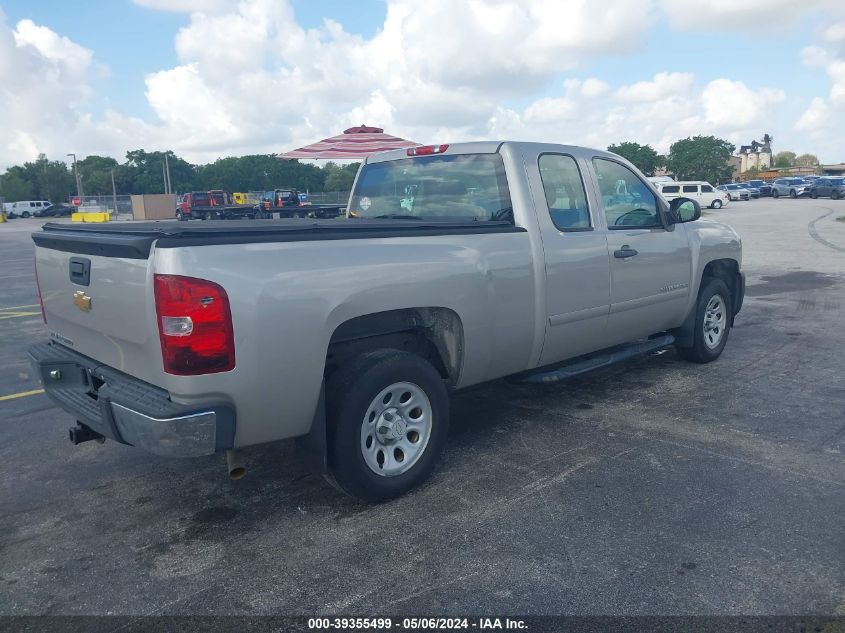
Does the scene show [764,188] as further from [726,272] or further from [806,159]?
[806,159]

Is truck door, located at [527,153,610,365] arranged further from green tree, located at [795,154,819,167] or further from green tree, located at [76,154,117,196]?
green tree, located at [795,154,819,167]

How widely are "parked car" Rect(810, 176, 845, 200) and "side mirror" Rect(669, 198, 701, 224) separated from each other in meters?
55.2

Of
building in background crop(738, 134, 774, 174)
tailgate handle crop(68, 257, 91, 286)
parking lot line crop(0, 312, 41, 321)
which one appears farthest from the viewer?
building in background crop(738, 134, 774, 174)

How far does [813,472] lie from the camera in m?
4.01

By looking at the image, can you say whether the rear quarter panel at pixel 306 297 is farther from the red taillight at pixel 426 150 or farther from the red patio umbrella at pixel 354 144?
the red patio umbrella at pixel 354 144

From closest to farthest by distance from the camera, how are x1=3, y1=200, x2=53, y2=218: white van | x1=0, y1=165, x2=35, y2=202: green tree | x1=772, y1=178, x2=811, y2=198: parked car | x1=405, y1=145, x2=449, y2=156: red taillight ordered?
1. x1=405, y1=145, x2=449, y2=156: red taillight
2. x1=772, y1=178, x2=811, y2=198: parked car
3. x1=3, y1=200, x2=53, y2=218: white van
4. x1=0, y1=165, x2=35, y2=202: green tree

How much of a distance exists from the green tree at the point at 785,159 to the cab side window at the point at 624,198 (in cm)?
16537

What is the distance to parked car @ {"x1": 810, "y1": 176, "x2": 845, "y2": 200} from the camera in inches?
2057

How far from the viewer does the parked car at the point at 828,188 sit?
52.2 metres

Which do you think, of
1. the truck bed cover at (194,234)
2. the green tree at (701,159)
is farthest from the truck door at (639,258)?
the green tree at (701,159)

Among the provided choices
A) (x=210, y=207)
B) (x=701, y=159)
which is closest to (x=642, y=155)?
(x=701, y=159)

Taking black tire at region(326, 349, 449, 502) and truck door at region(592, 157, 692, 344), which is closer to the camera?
black tire at region(326, 349, 449, 502)

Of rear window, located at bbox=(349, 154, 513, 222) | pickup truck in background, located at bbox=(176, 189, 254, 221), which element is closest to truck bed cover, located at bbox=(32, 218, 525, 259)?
rear window, located at bbox=(349, 154, 513, 222)

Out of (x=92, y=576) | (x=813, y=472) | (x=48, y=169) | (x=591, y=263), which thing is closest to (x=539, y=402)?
(x=591, y=263)
